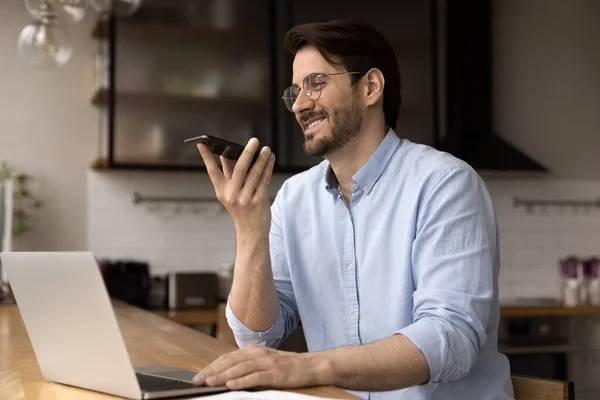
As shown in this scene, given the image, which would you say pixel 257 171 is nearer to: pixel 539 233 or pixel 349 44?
pixel 349 44

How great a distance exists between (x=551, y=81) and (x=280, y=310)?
4.06 m

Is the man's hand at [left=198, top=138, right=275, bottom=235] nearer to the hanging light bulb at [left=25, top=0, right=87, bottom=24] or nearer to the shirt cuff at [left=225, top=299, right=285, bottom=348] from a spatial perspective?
the shirt cuff at [left=225, top=299, right=285, bottom=348]

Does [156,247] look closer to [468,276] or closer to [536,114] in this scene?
[536,114]

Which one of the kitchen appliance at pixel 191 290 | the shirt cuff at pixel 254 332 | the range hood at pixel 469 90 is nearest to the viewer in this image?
the shirt cuff at pixel 254 332

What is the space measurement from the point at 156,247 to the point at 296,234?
294 centimetres

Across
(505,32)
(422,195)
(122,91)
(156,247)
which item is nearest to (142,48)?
(122,91)

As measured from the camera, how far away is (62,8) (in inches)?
114

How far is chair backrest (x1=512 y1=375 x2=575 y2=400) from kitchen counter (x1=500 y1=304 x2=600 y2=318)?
3018 millimetres

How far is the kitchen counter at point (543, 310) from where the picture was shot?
454 cm

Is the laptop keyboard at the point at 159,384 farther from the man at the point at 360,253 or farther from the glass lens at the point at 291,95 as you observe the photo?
the glass lens at the point at 291,95

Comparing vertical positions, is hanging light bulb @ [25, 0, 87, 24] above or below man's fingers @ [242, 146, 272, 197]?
above

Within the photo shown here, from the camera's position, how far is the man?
56.3 inches

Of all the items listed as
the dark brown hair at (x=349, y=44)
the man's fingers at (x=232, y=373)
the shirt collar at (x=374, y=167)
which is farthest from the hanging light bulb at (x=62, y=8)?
the man's fingers at (x=232, y=373)

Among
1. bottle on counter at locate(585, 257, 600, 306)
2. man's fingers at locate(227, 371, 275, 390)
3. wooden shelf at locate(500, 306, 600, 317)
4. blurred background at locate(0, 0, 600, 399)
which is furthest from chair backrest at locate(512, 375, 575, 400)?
bottle on counter at locate(585, 257, 600, 306)
